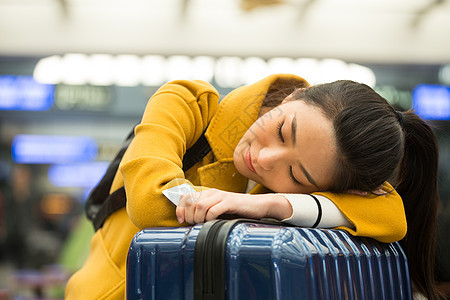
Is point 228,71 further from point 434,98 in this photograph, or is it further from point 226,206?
point 226,206

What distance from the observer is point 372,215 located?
0.96 metres

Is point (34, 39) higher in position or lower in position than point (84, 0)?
lower

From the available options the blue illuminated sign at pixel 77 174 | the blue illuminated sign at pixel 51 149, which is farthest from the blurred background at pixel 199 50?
the blue illuminated sign at pixel 77 174

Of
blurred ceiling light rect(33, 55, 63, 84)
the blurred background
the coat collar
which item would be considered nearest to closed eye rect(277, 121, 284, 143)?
the coat collar

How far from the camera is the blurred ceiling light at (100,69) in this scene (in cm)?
475

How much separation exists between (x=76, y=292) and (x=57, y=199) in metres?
6.14

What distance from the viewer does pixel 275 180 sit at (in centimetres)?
103

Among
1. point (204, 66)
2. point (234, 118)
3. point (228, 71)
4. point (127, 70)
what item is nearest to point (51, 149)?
point (127, 70)

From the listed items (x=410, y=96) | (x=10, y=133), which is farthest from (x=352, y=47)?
(x=10, y=133)

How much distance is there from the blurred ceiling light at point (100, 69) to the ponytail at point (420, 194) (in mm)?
3910

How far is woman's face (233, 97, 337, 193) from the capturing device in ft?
3.22

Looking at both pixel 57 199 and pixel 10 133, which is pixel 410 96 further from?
pixel 57 199

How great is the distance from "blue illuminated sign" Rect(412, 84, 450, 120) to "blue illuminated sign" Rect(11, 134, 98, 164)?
3.48 metres

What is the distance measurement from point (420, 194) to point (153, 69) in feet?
12.7
